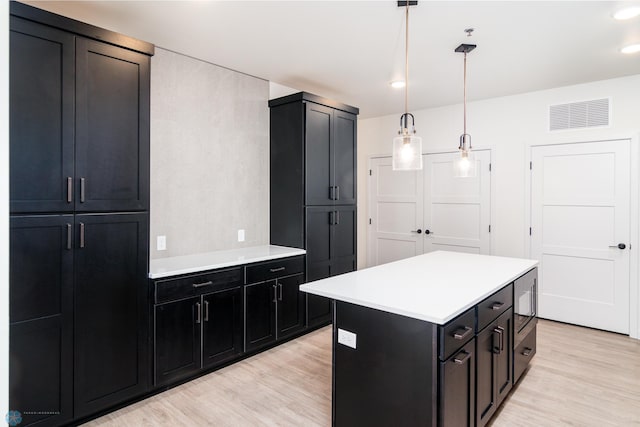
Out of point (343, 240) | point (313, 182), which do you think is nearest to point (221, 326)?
point (313, 182)

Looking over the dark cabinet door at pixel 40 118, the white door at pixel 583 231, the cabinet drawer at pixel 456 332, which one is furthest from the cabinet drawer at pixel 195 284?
the white door at pixel 583 231

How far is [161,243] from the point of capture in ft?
10.1

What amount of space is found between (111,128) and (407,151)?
190 cm

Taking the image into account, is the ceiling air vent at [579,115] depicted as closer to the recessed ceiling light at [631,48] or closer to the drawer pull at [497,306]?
the recessed ceiling light at [631,48]

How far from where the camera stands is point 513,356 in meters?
2.53

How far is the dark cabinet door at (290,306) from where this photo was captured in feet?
11.3

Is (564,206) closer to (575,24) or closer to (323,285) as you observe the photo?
(575,24)

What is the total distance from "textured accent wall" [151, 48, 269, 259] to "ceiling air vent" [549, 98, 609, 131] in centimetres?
333

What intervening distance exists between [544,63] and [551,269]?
2.33 metres

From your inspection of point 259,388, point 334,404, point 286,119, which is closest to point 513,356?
point 334,404

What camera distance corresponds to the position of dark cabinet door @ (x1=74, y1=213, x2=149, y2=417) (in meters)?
2.21

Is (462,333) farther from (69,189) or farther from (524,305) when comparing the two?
(69,189)

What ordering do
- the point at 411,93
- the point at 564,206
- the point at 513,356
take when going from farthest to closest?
1. the point at 411,93
2. the point at 564,206
3. the point at 513,356

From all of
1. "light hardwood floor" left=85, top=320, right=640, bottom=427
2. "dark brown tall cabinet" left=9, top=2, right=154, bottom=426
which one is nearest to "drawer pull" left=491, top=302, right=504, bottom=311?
"light hardwood floor" left=85, top=320, right=640, bottom=427
